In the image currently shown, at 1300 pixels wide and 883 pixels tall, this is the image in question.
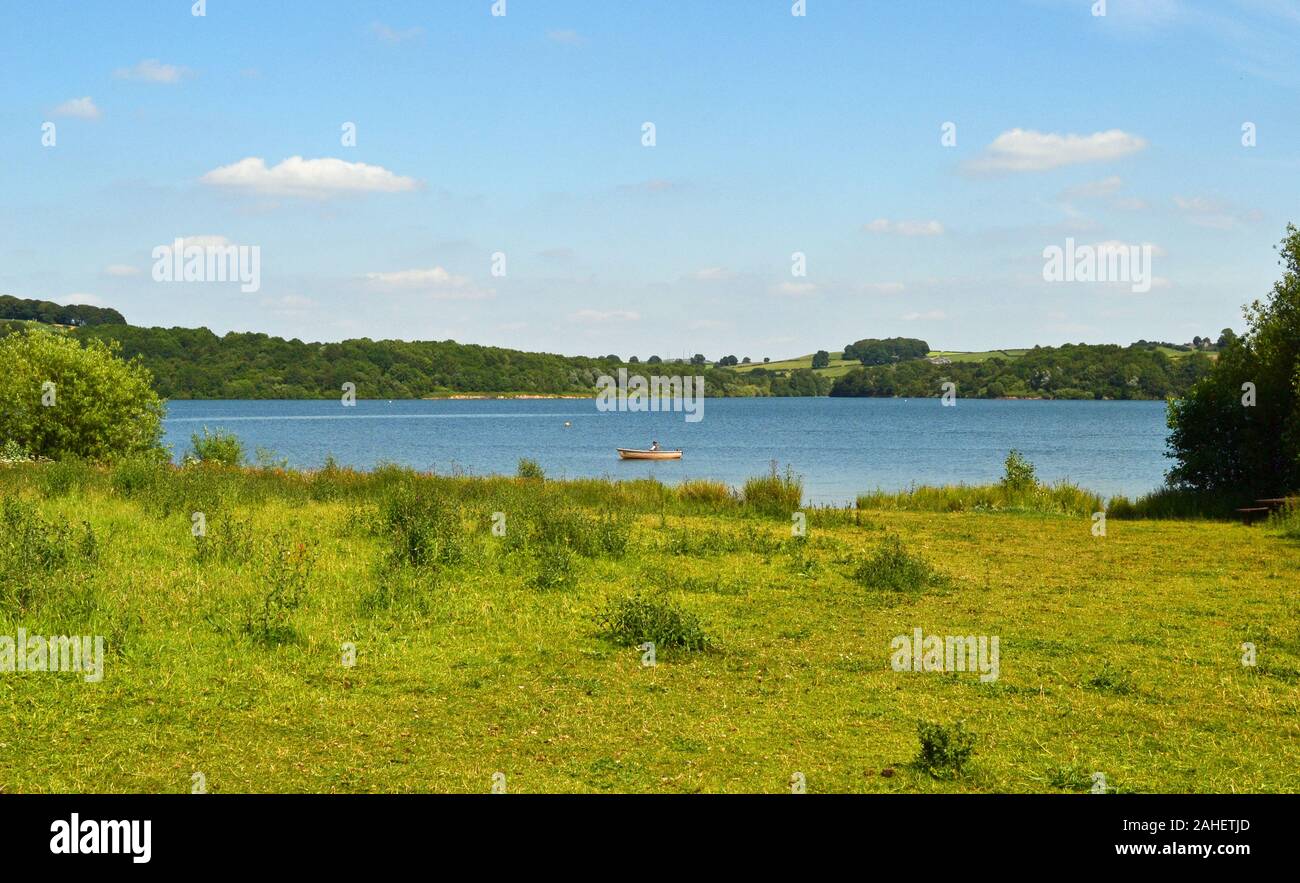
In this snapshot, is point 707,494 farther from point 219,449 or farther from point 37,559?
point 219,449

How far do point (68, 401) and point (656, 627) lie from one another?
28.9 metres

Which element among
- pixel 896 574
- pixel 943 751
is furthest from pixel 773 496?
pixel 943 751

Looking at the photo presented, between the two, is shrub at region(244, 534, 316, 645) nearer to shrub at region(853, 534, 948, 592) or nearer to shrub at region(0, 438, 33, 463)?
shrub at region(853, 534, 948, 592)

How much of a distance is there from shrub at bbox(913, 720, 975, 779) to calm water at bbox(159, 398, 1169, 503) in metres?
27.2

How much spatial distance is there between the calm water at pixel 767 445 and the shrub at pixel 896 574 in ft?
61.7

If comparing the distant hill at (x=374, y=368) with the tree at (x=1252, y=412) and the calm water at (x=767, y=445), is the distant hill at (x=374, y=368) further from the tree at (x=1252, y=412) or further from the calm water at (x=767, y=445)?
the tree at (x=1252, y=412)

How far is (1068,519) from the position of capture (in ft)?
91.7

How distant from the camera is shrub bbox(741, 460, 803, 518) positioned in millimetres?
27266

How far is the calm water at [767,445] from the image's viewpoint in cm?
6569

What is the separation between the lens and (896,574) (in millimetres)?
16828

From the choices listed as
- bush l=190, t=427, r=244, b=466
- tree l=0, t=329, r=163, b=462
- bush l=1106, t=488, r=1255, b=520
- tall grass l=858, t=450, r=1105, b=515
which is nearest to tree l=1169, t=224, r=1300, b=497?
bush l=1106, t=488, r=1255, b=520
